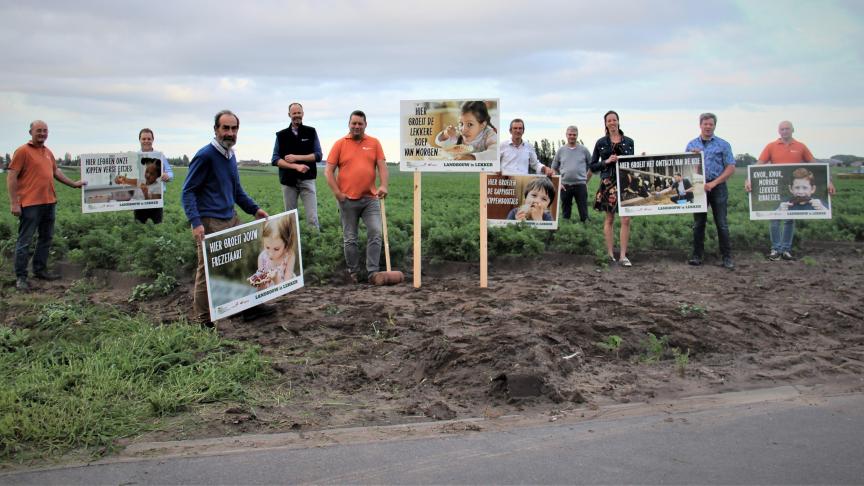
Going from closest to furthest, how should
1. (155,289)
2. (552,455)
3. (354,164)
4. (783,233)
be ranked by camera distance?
(552,455) < (155,289) < (354,164) < (783,233)

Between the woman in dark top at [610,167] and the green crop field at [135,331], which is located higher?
the woman in dark top at [610,167]

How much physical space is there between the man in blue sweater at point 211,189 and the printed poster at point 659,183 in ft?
19.2

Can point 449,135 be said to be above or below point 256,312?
above

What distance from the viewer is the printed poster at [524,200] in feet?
38.3

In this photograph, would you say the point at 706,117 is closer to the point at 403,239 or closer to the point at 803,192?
the point at 803,192

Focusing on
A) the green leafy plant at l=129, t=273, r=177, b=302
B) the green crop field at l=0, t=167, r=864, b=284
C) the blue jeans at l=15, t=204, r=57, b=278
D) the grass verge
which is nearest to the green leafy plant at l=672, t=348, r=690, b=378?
the grass verge

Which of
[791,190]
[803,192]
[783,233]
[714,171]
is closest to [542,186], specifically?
[714,171]

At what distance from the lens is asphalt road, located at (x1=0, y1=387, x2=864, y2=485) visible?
13.7 ft

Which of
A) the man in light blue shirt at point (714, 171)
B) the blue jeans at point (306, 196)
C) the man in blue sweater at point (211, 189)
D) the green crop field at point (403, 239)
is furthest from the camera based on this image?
the blue jeans at point (306, 196)

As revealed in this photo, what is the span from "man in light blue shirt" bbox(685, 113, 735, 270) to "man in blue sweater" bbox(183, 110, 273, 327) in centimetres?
677

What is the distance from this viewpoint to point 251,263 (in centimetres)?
763

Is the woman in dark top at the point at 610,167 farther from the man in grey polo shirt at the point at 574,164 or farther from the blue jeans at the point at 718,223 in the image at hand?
the blue jeans at the point at 718,223

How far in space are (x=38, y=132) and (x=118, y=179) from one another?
229cm

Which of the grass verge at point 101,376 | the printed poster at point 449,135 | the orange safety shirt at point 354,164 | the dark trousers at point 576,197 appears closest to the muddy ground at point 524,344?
the grass verge at point 101,376
